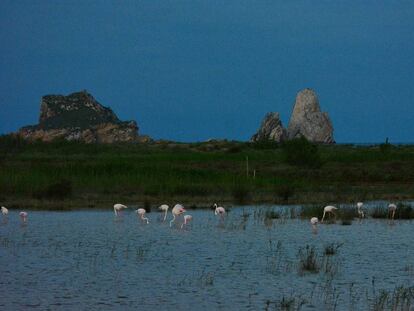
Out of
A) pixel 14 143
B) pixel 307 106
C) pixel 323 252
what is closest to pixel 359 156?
pixel 14 143

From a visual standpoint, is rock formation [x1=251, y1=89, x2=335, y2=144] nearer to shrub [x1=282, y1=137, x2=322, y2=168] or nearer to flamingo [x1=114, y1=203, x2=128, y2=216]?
shrub [x1=282, y1=137, x2=322, y2=168]

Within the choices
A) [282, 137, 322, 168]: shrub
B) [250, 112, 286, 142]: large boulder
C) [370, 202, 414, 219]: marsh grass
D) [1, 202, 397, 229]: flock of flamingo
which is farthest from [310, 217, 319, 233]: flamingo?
[250, 112, 286, 142]: large boulder

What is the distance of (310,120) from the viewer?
5960 inches

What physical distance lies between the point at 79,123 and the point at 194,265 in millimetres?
106188

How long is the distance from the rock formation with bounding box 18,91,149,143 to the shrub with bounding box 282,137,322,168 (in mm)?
60653

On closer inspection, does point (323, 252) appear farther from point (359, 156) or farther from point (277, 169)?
point (359, 156)

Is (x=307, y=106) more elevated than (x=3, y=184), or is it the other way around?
(x=307, y=106)

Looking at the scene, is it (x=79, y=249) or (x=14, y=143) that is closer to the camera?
(x=79, y=249)

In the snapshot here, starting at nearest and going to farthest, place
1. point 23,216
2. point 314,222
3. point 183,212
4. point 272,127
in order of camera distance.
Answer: point 314,222
point 23,216
point 183,212
point 272,127

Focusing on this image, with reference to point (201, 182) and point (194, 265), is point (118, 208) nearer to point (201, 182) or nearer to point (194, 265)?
point (194, 265)

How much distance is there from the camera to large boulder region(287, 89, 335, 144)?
151 metres

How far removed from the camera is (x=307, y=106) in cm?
15375

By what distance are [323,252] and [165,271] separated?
453 centimetres

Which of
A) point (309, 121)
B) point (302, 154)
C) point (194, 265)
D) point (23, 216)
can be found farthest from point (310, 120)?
point (194, 265)
